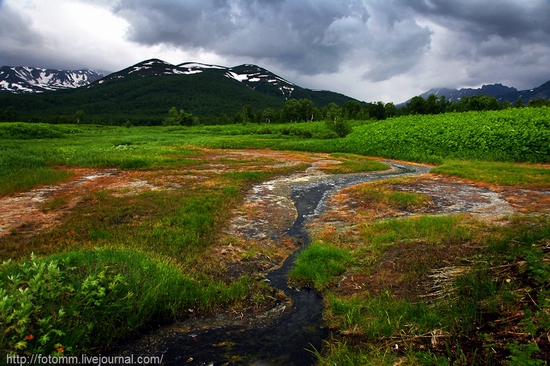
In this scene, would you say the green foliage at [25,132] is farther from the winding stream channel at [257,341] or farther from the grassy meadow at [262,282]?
the winding stream channel at [257,341]

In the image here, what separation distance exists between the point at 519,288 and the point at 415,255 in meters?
3.19

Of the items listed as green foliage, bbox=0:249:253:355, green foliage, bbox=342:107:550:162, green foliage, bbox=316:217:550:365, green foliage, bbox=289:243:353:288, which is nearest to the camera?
green foliage, bbox=316:217:550:365

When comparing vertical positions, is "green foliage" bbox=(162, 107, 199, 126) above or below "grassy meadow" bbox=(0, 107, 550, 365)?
above

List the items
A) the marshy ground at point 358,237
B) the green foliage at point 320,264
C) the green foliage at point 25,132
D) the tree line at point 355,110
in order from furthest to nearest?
1. the tree line at point 355,110
2. the green foliage at point 25,132
3. the green foliage at point 320,264
4. the marshy ground at point 358,237

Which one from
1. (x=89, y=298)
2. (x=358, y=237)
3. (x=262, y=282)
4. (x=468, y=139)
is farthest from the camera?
(x=468, y=139)

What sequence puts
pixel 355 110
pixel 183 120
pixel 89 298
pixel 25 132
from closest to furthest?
1. pixel 89 298
2. pixel 25 132
3. pixel 355 110
4. pixel 183 120

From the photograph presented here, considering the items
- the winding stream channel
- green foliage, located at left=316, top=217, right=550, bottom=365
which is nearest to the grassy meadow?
green foliage, located at left=316, top=217, right=550, bottom=365

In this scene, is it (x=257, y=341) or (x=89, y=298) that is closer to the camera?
(x=89, y=298)

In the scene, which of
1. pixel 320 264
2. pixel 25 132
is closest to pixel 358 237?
pixel 320 264

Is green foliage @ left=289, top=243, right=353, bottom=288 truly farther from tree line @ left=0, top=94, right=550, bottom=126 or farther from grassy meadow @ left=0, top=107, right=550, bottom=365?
tree line @ left=0, top=94, right=550, bottom=126

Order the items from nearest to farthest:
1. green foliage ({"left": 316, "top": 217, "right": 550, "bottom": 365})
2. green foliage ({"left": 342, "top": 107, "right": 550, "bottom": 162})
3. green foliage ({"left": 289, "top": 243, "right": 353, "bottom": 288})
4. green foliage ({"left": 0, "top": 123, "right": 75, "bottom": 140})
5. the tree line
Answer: green foliage ({"left": 316, "top": 217, "right": 550, "bottom": 365})
green foliage ({"left": 289, "top": 243, "right": 353, "bottom": 288})
green foliage ({"left": 342, "top": 107, "right": 550, "bottom": 162})
green foliage ({"left": 0, "top": 123, "right": 75, "bottom": 140})
the tree line

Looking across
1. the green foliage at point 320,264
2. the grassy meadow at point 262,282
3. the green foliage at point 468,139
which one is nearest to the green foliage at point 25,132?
the grassy meadow at point 262,282

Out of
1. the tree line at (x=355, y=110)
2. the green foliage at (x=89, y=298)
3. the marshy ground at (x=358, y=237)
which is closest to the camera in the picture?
the green foliage at (x=89, y=298)

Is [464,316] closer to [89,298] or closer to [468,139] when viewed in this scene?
[89,298]
